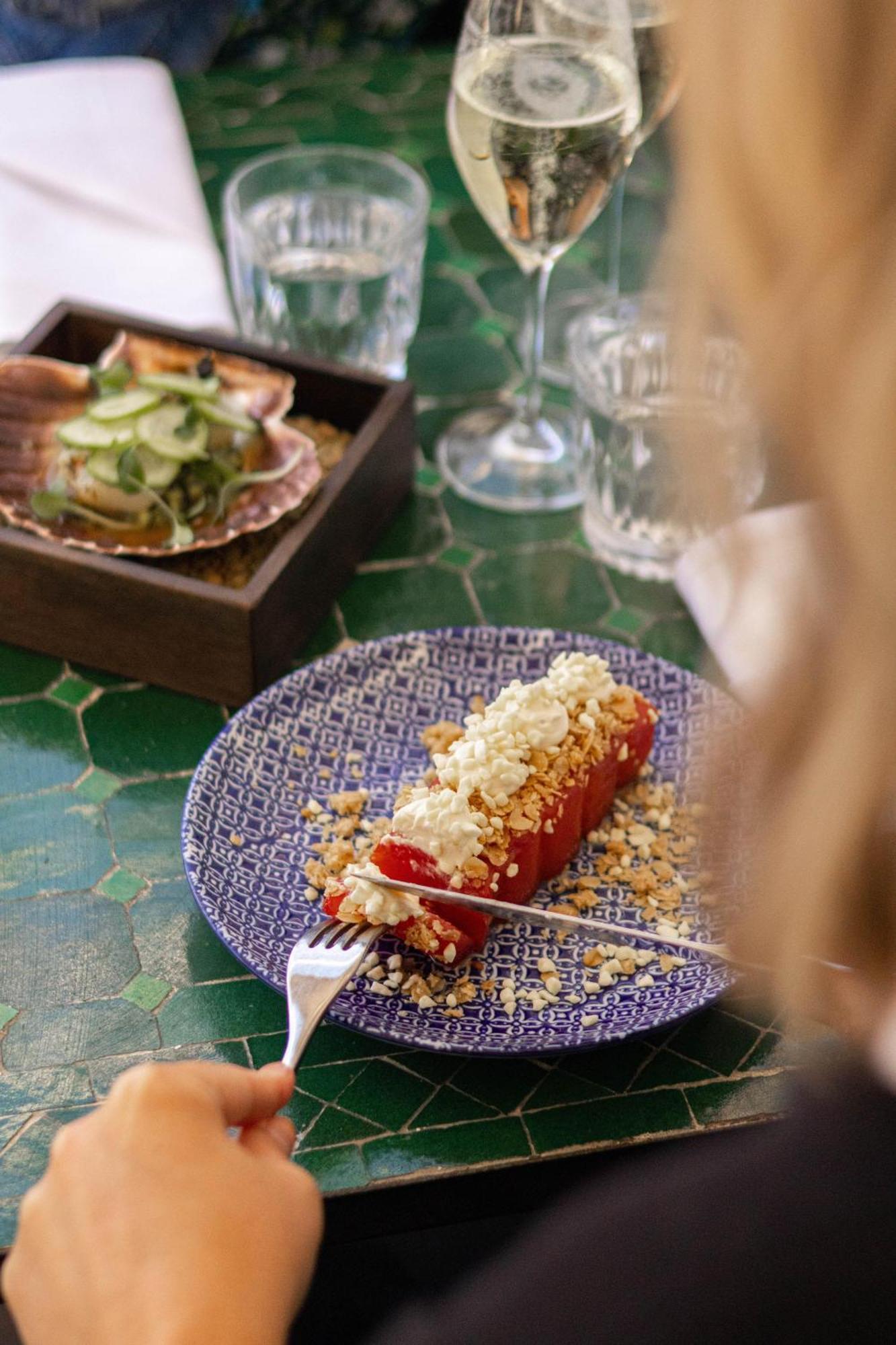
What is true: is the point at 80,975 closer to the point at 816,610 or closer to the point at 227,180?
the point at 816,610

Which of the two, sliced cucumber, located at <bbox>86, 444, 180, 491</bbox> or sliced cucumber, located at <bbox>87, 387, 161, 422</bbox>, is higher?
sliced cucumber, located at <bbox>87, 387, 161, 422</bbox>

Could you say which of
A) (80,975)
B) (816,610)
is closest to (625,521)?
(80,975)

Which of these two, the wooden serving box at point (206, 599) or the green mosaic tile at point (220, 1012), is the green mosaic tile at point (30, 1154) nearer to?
the green mosaic tile at point (220, 1012)

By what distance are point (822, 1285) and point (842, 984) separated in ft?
0.46

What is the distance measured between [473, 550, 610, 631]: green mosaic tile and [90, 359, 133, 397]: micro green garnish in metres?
0.35

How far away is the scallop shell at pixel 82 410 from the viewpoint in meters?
1.15

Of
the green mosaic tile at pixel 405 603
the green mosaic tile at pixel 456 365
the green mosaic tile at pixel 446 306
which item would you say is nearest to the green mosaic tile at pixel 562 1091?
the green mosaic tile at pixel 405 603

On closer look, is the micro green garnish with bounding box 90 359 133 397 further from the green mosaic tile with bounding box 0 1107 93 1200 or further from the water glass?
the green mosaic tile with bounding box 0 1107 93 1200

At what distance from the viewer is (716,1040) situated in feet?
2.93

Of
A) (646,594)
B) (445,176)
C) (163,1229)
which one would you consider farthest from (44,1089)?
(445,176)

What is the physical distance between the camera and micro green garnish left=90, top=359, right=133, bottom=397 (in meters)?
1.25

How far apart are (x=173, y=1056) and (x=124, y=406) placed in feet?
1.85

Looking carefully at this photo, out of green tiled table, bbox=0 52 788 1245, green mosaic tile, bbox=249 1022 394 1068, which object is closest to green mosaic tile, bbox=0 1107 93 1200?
green tiled table, bbox=0 52 788 1245

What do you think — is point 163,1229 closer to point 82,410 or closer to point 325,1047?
point 325,1047
